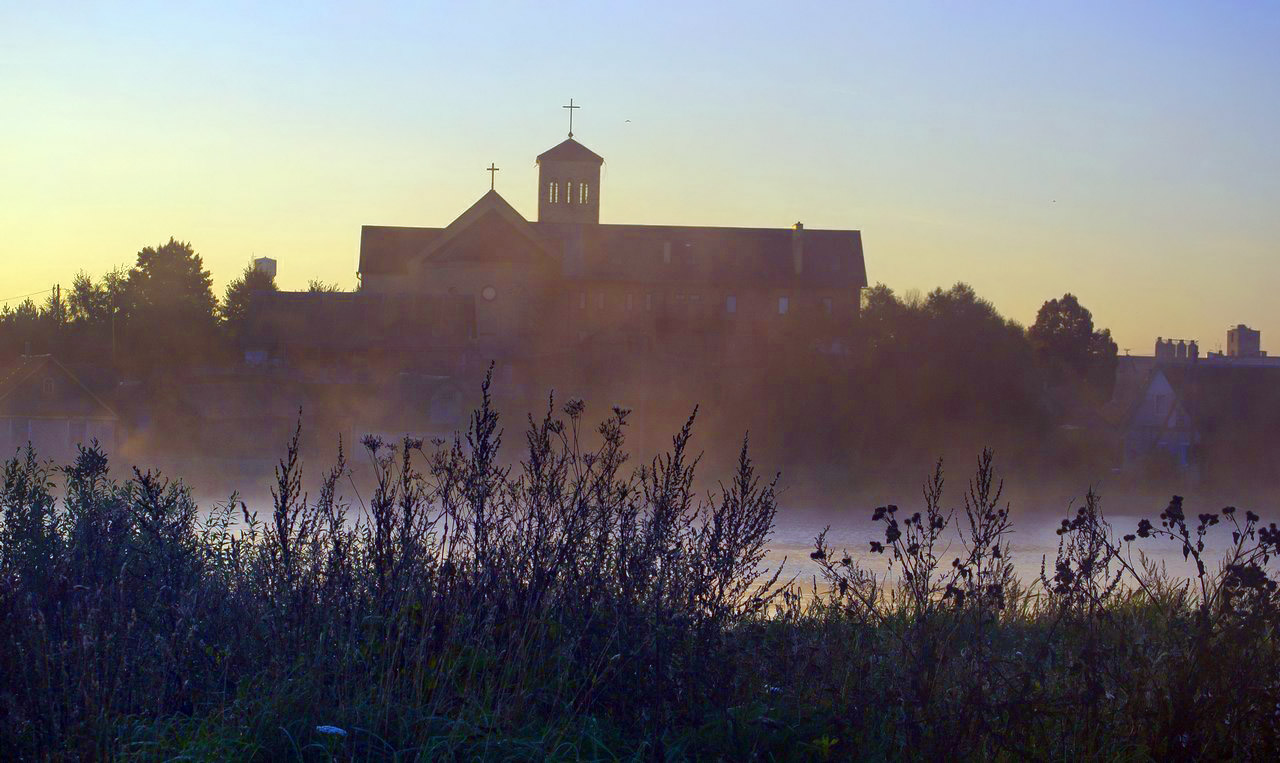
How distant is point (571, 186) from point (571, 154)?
2.12 metres

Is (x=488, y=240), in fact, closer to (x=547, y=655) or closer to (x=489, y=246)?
(x=489, y=246)

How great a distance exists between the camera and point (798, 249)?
230ft

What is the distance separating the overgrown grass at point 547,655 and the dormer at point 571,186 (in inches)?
2784

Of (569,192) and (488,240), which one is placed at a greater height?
(569,192)

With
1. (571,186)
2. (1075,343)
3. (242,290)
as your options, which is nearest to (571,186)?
(571,186)

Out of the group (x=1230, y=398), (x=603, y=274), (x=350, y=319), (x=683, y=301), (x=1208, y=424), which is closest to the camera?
(x=1208, y=424)

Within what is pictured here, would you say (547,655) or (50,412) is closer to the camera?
(547,655)

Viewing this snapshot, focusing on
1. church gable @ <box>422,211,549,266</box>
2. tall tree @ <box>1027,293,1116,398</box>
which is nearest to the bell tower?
church gable @ <box>422,211,549,266</box>

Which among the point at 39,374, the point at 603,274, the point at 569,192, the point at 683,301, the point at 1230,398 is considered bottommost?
the point at 39,374

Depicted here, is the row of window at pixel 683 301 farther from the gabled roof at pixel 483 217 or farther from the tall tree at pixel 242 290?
the tall tree at pixel 242 290

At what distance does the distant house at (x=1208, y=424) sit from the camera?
43125mm

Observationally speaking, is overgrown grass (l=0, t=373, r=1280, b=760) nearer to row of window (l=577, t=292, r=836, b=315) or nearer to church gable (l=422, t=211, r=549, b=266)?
church gable (l=422, t=211, r=549, b=266)

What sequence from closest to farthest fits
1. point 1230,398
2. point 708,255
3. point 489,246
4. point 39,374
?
1. point 39,374
2. point 1230,398
3. point 489,246
4. point 708,255

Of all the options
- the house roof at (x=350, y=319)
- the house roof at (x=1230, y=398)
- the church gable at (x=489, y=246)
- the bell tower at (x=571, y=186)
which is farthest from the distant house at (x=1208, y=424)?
the bell tower at (x=571, y=186)
